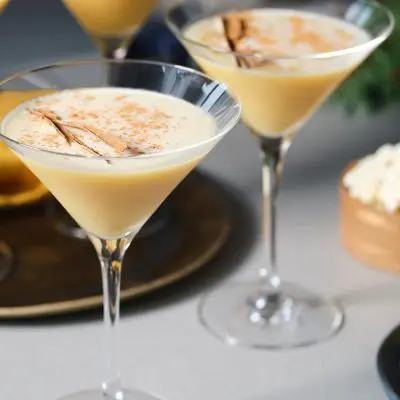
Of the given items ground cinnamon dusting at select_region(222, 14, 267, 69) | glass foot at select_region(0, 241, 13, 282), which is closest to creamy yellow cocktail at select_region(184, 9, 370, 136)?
ground cinnamon dusting at select_region(222, 14, 267, 69)

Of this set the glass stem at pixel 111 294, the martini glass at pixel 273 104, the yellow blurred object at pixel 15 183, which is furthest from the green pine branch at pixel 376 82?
the glass stem at pixel 111 294

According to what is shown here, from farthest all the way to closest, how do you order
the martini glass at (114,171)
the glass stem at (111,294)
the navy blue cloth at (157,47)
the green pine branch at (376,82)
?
the navy blue cloth at (157,47) < the green pine branch at (376,82) < the glass stem at (111,294) < the martini glass at (114,171)

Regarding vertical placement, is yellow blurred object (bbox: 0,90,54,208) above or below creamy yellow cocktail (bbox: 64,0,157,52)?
below

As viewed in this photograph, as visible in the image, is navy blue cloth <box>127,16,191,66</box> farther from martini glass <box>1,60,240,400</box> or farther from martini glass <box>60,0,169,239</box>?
martini glass <box>1,60,240,400</box>

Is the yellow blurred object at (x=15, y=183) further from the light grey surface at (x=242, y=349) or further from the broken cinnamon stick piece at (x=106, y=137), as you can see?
the broken cinnamon stick piece at (x=106, y=137)

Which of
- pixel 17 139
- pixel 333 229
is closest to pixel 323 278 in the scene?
pixel 333 229
